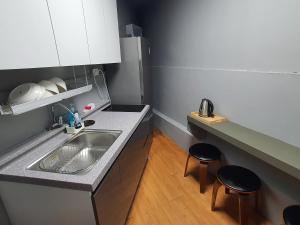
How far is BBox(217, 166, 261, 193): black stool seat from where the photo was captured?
4.80 feet

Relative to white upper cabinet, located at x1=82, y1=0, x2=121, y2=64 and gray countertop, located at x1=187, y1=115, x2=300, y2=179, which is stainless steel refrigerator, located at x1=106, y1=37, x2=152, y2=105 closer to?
white upper cabinet, located at x1=82, y1=0, x2=121, y2=64

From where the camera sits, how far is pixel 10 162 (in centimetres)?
116

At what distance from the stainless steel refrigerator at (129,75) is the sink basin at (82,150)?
114 cm

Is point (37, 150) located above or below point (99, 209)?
above

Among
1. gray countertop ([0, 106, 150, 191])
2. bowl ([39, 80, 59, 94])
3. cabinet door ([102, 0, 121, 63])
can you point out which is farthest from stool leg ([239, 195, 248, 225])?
cabinet door ([102, 0, 121, 63])

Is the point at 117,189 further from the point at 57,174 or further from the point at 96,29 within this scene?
the point at 96,29

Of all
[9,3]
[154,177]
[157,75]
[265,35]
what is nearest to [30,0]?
[9,3]

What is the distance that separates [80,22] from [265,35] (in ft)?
5.00

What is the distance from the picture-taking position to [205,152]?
6.56 ft

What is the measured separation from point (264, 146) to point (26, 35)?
1.77 m

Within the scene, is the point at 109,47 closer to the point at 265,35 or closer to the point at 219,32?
the point at 219,32

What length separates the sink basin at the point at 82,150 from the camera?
1397 mm

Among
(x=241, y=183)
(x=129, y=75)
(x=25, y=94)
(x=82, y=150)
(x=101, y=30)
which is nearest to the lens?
(x=25, y=94)

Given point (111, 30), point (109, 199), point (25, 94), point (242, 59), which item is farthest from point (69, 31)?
point (242, 59)
